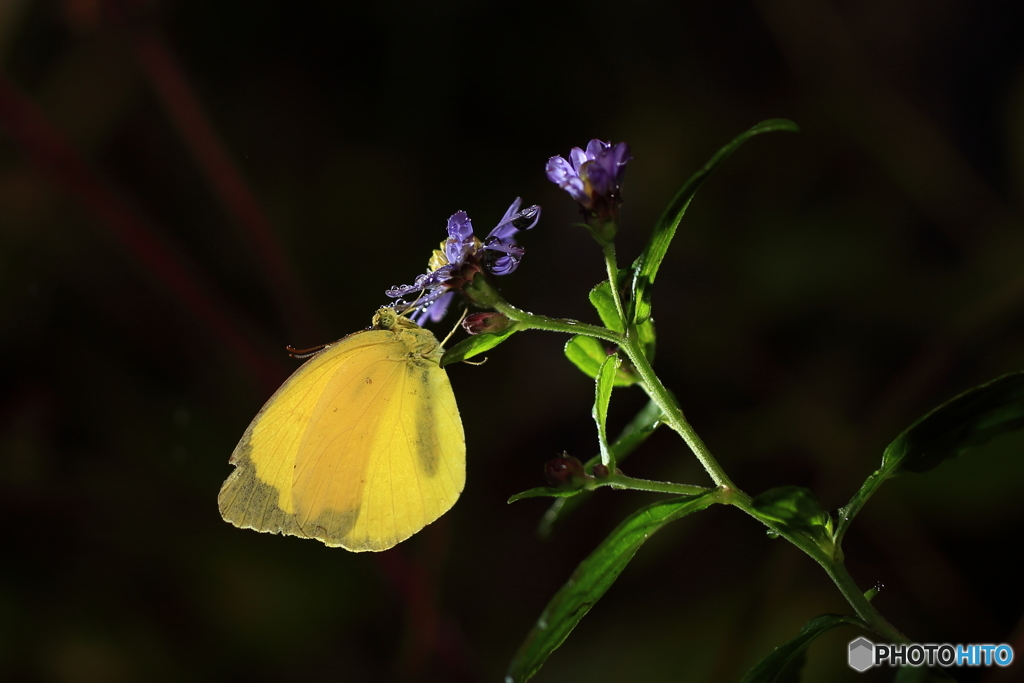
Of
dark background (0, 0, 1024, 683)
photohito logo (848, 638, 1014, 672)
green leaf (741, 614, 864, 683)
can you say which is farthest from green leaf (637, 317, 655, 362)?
dark background (0, 0, 1024, 683)

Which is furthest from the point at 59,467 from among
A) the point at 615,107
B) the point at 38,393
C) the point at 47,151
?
the point at 615,107

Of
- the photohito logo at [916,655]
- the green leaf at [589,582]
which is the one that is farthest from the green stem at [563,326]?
the photohito logo at [916,655]

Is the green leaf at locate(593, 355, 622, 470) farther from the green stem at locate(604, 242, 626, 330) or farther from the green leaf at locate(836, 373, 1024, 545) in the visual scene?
the green leaf at locate(836, 373, 1024, 545)

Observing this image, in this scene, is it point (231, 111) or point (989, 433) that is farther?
point (231, 111)

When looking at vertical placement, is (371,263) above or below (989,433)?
above

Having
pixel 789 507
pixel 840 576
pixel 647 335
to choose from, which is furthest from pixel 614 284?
pixel 840 576

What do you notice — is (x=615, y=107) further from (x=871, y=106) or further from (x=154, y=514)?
(x=154, y=514)

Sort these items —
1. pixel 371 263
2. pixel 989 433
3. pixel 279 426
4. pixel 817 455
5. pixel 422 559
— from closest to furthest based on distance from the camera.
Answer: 1. pixel 989 433
2. pixel 279 426
3. pixel 817 455
4. pixel 422 559
5. pixel 371 263
